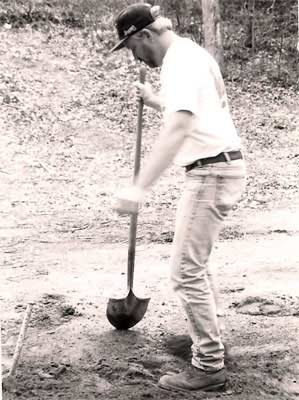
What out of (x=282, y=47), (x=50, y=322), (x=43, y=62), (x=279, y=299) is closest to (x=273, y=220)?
(x=279, y=299)

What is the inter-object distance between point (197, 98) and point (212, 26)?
11.6 meters

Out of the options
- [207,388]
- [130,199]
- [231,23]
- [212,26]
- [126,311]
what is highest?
[231,23]

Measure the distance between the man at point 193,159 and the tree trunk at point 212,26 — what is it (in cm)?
1119

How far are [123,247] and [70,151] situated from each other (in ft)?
13.1

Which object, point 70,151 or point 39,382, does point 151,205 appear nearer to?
point 70,151

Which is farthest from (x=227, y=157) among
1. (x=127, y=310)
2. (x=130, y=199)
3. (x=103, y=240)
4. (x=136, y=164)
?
(x=103, y=240)

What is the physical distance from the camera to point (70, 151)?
1048cm

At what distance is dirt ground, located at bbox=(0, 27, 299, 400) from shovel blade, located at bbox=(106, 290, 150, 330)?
0.23 feet

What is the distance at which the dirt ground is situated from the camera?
400 cm

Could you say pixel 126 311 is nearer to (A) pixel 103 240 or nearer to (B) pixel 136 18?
(B) pixel 136 18

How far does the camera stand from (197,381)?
3613 millimetres

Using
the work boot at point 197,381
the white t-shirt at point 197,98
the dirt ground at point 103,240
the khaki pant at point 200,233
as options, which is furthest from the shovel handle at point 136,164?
the work boot at point 197,381

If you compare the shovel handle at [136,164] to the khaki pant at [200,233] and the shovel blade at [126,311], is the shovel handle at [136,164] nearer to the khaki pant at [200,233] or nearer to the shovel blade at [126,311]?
the shovel blade at [126,311]

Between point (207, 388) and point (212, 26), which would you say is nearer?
point (207, 388)
